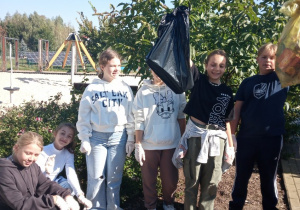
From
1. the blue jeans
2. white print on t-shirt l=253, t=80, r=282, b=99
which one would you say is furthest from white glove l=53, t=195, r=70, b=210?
white print on t-shirt l=253, t=80, r=282, b=99

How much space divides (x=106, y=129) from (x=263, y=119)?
144 centimetres

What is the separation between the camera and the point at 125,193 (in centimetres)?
382

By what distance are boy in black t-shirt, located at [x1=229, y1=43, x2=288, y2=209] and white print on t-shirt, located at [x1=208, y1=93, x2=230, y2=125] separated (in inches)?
11.5

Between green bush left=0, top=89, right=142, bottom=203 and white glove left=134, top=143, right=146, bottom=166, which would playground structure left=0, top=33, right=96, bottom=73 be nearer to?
green bush left=0, top=89, right=142, bottom=203

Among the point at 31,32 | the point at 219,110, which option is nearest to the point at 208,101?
the point at 219,110

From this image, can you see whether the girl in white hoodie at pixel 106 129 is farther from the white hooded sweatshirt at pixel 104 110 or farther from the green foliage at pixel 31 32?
the green foliage at pixel 31 32

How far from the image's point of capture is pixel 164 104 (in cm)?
327

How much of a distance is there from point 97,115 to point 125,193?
1.06 m

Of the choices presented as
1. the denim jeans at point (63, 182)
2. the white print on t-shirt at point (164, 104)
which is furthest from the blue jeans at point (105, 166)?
the white print on t-shirt at point (164, 104)

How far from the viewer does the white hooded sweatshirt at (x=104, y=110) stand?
3.25 meters

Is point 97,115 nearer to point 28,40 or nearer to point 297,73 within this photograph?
point 297,73

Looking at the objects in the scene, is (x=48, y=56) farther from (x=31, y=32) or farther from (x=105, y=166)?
(x=105, y=166)

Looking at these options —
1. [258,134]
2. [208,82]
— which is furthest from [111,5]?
[258,134]

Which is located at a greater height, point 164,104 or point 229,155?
point 164,104
